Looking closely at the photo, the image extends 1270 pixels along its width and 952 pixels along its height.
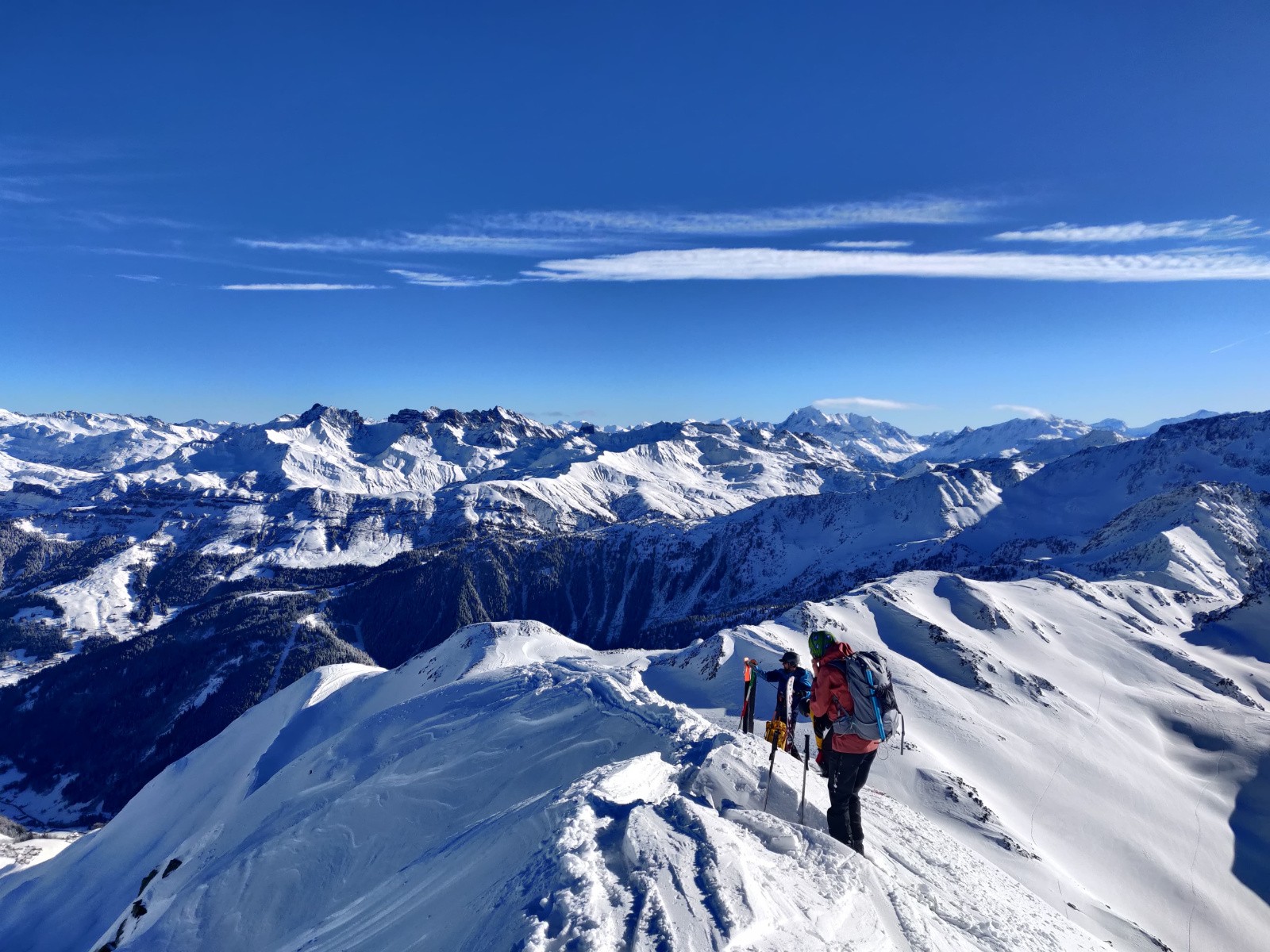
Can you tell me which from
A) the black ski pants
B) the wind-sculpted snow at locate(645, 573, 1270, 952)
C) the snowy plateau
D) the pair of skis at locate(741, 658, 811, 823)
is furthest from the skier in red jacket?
the wind-sculpted snow at locate(645, 573, 1270, 952)

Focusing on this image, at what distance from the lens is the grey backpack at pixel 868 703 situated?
12766mm

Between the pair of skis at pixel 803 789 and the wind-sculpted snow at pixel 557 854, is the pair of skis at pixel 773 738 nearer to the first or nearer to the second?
the pair of skis at pixel 803 789

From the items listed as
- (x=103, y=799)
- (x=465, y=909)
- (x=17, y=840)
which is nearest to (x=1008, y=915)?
(x=465, y=909)

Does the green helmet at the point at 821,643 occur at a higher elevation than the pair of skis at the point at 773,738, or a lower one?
higher

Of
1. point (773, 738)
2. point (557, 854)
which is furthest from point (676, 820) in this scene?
point (773, 738)

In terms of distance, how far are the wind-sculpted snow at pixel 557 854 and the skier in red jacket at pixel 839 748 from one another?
88 cm

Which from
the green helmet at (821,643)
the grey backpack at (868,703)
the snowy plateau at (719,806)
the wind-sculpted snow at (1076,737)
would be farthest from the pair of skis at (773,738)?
the wind-sculpted snow at (1076,737)

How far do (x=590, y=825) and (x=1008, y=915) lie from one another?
1005 cm

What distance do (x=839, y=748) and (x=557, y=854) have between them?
20.7 feet

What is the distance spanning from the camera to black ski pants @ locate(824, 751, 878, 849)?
1320 cm

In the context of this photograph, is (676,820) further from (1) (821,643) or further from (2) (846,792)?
(1) (821,643)

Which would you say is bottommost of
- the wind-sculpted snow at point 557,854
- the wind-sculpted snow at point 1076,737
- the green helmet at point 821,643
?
the wind-sculpted snow at point 1076,737

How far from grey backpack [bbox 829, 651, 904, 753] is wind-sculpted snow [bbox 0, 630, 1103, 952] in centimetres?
259

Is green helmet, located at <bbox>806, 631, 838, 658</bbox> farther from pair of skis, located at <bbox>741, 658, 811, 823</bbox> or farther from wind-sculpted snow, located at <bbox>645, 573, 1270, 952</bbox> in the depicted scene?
wind-sculpted snow, located at <bbox>645, 573, 1270, 952</bbox>
